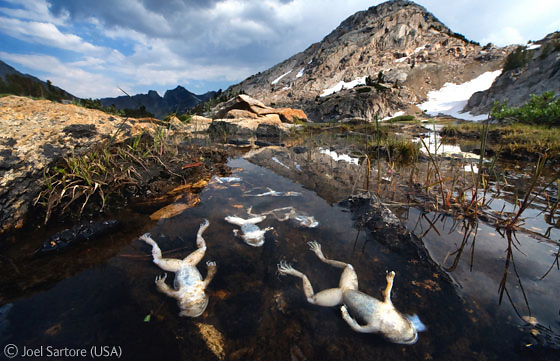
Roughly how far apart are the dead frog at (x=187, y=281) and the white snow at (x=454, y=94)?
224 ft

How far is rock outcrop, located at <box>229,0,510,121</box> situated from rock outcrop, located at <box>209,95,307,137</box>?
25.3 m

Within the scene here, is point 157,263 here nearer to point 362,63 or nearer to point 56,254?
point 56,254

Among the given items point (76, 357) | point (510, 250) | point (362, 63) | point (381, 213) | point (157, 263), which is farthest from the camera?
point (362, 63)

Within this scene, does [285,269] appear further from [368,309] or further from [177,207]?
[177,207]

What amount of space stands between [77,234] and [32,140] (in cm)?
189

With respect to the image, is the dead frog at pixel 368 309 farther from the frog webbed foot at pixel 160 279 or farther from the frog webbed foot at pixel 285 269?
the frog webbed foot at pixel 160 279

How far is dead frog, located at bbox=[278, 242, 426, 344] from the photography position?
1.42 metres

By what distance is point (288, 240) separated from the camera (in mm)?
2389

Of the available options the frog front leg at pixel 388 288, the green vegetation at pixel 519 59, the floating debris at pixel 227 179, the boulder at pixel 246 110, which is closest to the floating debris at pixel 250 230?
the frog front leg at pixel 388 288

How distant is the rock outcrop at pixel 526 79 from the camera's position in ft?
111

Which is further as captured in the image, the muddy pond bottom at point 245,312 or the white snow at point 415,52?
the white snow at point 415,52

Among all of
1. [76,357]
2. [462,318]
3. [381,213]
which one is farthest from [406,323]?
[76,357]

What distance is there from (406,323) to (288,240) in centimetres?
124

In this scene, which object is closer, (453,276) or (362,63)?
(453,276)
